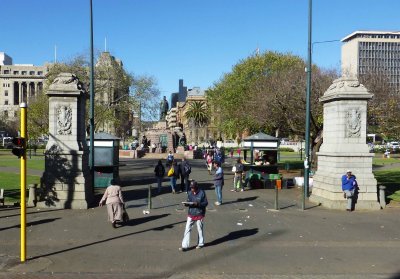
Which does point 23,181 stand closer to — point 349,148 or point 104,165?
point 349,148

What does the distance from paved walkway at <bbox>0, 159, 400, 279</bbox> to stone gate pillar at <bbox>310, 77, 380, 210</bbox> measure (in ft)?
2.44

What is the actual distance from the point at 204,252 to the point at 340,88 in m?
9.77

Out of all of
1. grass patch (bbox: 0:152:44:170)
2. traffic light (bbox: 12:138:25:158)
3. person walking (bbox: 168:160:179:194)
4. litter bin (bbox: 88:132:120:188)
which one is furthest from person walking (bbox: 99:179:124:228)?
grass patch (bbox: 0:152:44:170)

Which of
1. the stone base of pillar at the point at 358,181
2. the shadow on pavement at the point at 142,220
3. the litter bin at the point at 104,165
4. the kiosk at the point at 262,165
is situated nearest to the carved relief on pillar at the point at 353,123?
the stone base of pillar at the point at 358,181

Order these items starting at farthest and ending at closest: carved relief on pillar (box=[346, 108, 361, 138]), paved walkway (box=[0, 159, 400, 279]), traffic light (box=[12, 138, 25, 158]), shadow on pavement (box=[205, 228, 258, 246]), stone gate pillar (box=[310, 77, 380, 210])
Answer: carved relief on pillar (box=[346, 108, 361, 138]) → stone gate pillar (box=[310, 77, 380, 210]) → shadow on pavement (box=[205, 228, 258, 246]) → traffic light (box=[12, 138, 25, 158]) → paved walkway (box=[0, 159, 400, 279])

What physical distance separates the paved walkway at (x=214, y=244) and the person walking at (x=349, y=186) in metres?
0.54

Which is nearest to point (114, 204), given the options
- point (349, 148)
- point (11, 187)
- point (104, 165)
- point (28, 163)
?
point (104, 165)

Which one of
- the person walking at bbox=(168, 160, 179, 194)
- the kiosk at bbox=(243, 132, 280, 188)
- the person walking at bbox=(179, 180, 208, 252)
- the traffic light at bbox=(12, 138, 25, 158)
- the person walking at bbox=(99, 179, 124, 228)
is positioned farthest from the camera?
the kiosk at bbox=(243, 132, 280, 188)

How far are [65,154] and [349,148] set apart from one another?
10767mm

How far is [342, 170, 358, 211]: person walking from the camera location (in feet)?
49.8

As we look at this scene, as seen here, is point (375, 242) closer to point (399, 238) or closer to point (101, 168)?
point (399, 238)

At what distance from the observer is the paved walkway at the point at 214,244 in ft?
27.6

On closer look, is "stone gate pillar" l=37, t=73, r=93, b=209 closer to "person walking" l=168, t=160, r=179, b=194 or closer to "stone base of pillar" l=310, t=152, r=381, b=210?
"person walking" l=168, t=160, r=179, b=194

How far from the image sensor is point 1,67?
6053 inches
